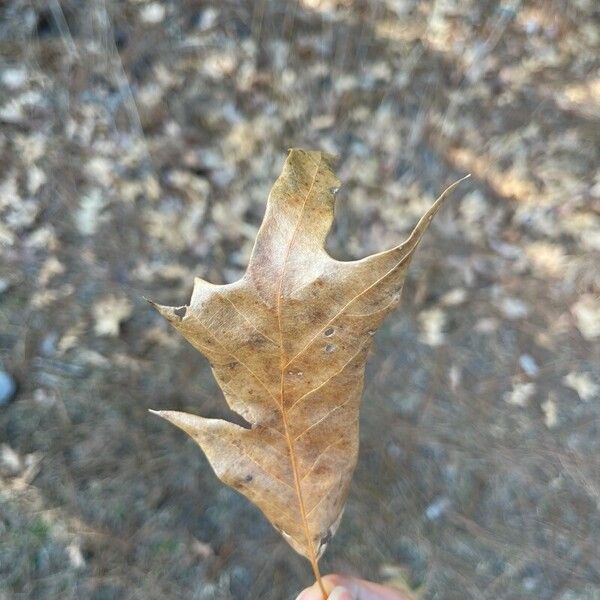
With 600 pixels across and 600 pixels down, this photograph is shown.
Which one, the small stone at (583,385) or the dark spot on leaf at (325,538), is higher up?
the dark spot on leaf at (325,538)

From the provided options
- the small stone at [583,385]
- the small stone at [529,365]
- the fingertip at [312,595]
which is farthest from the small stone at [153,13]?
the fingertip at [312,595]

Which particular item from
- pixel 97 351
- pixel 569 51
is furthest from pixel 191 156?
pixel 569 51

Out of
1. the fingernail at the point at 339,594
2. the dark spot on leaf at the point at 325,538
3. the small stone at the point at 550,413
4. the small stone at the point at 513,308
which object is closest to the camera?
the dark spot on leaf at the point at 325,538

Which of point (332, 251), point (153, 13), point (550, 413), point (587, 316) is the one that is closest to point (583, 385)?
point (550, 413)

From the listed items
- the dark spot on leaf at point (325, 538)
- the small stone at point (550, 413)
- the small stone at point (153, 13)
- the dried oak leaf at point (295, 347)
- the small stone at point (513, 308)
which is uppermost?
the dried oak leaf at point (295, 347)

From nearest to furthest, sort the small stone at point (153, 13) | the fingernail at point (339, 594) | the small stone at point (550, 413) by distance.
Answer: the fingernail at point (339, 594), the small stone at point (550, 413), the small stone at point (153, 13)

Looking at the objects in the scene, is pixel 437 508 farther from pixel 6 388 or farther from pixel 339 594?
pixel 6 388

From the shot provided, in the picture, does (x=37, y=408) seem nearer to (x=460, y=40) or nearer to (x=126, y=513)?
(x=126, y=513)

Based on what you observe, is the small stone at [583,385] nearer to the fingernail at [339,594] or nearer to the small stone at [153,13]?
the fingernail at [339,594]
